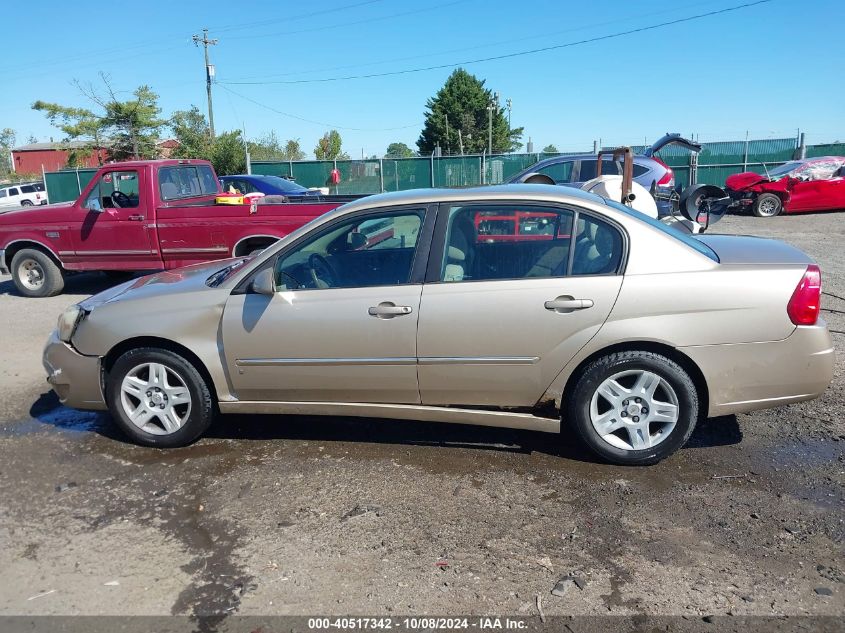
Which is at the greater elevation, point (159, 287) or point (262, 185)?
point (262, 185)

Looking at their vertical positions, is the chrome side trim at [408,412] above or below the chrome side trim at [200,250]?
below

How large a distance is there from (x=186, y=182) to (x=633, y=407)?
291 inches

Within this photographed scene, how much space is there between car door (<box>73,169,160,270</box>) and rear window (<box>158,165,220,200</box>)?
269 mm

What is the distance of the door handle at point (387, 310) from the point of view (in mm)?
3922

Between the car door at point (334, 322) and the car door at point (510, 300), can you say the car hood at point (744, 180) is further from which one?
the car door at point (334, 322)

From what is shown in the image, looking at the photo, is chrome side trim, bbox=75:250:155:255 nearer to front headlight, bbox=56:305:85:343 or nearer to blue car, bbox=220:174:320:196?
front headlight, bbox=56:305:85:343

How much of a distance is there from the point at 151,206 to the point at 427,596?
731 centimetres

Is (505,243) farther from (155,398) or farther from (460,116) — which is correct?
(460,116)

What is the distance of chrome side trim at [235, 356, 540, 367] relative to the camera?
3.88 m

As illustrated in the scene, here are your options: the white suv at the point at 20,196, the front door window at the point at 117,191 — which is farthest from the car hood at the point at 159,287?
the white suv at the point at 20,196

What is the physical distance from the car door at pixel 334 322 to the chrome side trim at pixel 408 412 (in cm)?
4

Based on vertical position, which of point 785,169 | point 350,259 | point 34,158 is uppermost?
point 34,158

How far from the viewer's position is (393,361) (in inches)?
157

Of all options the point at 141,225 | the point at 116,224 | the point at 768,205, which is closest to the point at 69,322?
→ the point at 141,225
